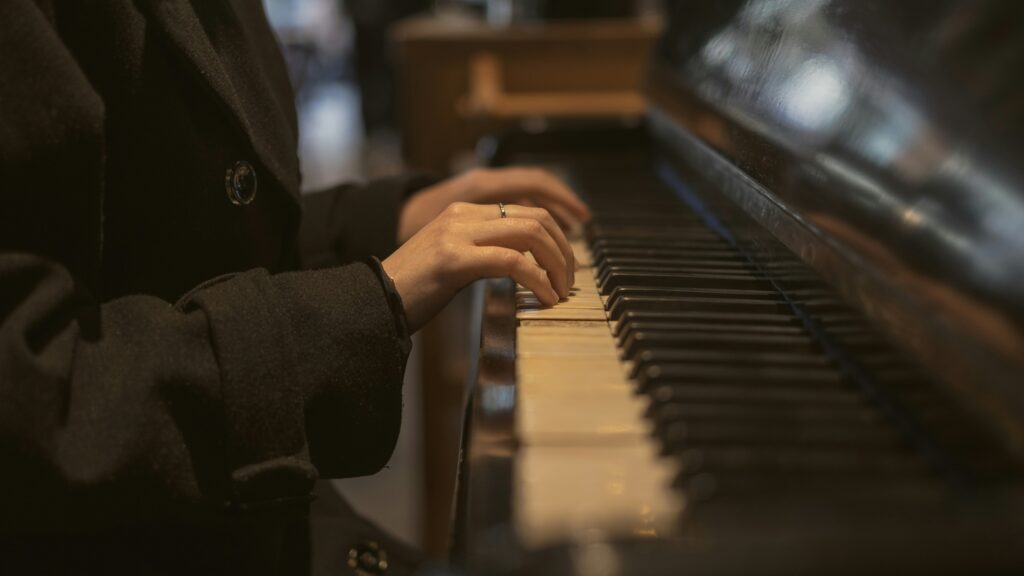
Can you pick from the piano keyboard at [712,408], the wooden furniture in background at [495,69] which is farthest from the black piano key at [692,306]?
the wooden furniture in background at [495,69]

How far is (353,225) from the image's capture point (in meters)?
1.19

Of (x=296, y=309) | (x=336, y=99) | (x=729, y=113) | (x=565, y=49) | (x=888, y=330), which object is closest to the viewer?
(x=888, y=330)

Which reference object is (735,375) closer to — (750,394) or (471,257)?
(750,394)

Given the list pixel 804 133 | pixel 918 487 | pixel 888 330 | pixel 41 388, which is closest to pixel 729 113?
pixel 804 133

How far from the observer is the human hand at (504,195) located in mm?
1107

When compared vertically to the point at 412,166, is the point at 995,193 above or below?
above

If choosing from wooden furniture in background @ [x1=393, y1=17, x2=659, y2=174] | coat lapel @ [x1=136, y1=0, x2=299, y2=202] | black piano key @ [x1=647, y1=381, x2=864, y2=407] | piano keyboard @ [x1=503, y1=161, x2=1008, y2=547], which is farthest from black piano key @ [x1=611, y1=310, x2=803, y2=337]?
wooden furniture in background @ [x1=393, y1=17, x2=659, y2=174]

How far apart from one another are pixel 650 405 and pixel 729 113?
53 centimetres

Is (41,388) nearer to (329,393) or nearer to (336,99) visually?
(329,393)

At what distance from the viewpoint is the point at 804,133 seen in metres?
0.80

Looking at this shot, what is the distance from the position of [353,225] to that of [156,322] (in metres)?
0.52

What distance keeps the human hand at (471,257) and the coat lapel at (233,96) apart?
160 millimetres

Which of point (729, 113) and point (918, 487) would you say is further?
point (729, 113)

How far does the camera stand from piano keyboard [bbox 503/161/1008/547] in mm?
488
